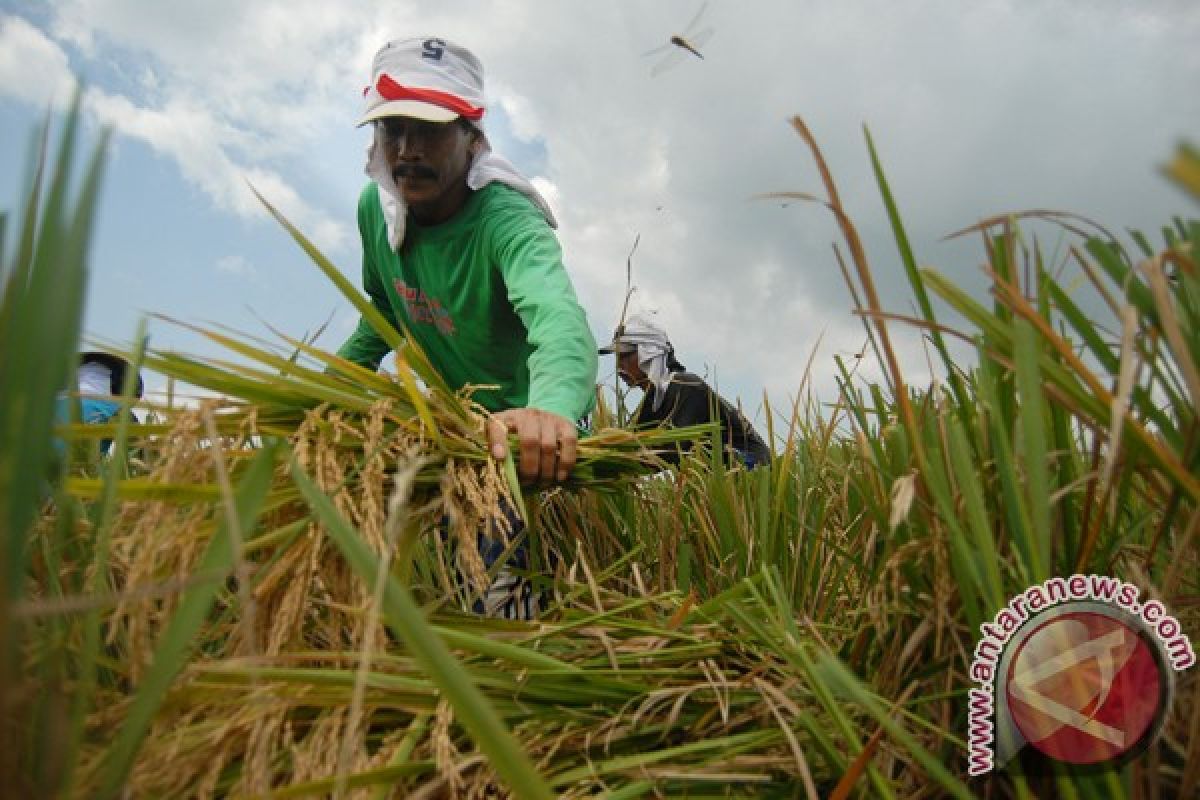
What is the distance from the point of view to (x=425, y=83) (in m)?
2.22

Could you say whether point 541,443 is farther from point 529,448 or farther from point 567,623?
point 567,623

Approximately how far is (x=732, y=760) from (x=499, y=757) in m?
0.36

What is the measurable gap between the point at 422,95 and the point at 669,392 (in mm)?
2150

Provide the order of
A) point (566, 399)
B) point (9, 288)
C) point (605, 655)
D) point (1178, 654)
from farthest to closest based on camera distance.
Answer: point (566, 399) → point (605, 655) → point (1178, 654) → point (9, 288)

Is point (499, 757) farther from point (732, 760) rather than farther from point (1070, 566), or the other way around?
point (1070, 566)

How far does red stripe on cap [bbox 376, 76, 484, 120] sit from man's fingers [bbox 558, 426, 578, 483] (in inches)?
46.6

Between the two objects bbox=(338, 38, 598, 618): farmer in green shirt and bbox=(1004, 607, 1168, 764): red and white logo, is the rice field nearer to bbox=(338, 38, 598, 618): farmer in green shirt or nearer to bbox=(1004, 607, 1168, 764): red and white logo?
bbox=(1004, 607, 1168, 764): red and white logo

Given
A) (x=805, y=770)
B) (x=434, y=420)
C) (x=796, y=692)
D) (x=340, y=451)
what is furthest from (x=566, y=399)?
(x=805, y=770)

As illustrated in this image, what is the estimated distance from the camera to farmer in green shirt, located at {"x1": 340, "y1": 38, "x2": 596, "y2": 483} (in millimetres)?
2145

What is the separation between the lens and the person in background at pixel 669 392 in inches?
130

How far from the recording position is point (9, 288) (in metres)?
0.49

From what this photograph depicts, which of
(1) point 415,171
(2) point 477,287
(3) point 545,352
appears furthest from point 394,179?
(3) point 545,352

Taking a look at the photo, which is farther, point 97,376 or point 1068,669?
point 97,376

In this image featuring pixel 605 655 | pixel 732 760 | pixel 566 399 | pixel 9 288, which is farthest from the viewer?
pixel 566 399
